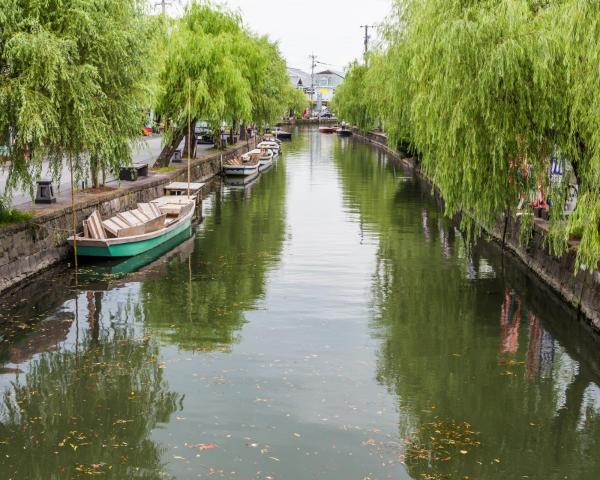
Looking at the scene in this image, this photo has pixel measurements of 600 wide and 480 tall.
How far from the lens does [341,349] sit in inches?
596

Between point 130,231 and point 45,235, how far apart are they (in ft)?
9.35

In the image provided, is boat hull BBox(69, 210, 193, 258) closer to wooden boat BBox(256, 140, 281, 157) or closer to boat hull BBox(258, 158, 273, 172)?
boat hull BBox(258, 158, 273, 172)

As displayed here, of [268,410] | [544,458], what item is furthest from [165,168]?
[544,458]

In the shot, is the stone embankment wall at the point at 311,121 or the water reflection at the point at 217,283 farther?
the stone embankment wall at the point at 311,121

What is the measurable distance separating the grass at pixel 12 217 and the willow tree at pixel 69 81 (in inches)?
33.9

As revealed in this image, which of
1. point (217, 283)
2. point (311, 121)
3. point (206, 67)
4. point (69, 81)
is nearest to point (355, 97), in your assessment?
point (206, 67)

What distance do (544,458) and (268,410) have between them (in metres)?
3.98

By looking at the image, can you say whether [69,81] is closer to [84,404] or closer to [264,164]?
[84,404]

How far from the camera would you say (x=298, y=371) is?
13875 millimetres

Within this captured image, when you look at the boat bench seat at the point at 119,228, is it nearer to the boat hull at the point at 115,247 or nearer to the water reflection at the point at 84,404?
the boat hull at the point at 115,247

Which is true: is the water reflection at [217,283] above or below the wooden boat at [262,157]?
below

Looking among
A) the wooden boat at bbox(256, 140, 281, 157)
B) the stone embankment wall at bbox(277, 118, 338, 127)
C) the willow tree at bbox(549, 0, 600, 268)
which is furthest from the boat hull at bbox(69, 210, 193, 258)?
the stone embankment wall at bbox(277, 118, 338, 127)

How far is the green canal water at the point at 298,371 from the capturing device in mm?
10641

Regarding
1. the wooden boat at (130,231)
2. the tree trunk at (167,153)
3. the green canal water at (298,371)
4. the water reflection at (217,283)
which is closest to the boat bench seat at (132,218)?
the wooden boat at (130,231)
